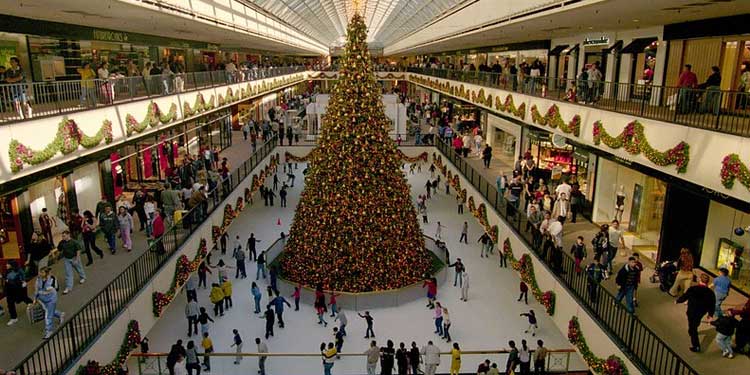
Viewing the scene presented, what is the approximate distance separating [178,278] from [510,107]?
16.6 m

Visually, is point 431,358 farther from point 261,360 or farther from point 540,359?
point 261,360

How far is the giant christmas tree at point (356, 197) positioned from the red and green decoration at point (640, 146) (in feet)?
22.4

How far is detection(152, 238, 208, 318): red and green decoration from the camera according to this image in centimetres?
1366

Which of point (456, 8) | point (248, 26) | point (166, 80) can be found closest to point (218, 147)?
point (248, 26)

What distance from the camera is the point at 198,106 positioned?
24.3m

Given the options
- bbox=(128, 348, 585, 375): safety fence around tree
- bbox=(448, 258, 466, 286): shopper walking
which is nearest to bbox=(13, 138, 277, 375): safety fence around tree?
bbox=(128, 348, 585, 375): safety fence around tree

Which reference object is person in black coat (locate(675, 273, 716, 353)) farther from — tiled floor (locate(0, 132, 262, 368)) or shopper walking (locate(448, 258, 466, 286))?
tiled floor (locate(0, 132, 262, 368))

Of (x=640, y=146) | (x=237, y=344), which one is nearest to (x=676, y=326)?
(x=640, y=146)

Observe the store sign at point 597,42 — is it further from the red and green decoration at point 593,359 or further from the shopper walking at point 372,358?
the shopper walking at point 372,358

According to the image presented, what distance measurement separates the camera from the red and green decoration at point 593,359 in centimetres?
1019

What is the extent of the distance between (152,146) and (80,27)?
724cm

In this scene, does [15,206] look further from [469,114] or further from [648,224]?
[469,114]

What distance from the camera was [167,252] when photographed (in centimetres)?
1498

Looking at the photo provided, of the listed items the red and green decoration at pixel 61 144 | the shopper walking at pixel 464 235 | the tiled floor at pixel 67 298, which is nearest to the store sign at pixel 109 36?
the red and green decoration at pixel 61 144
